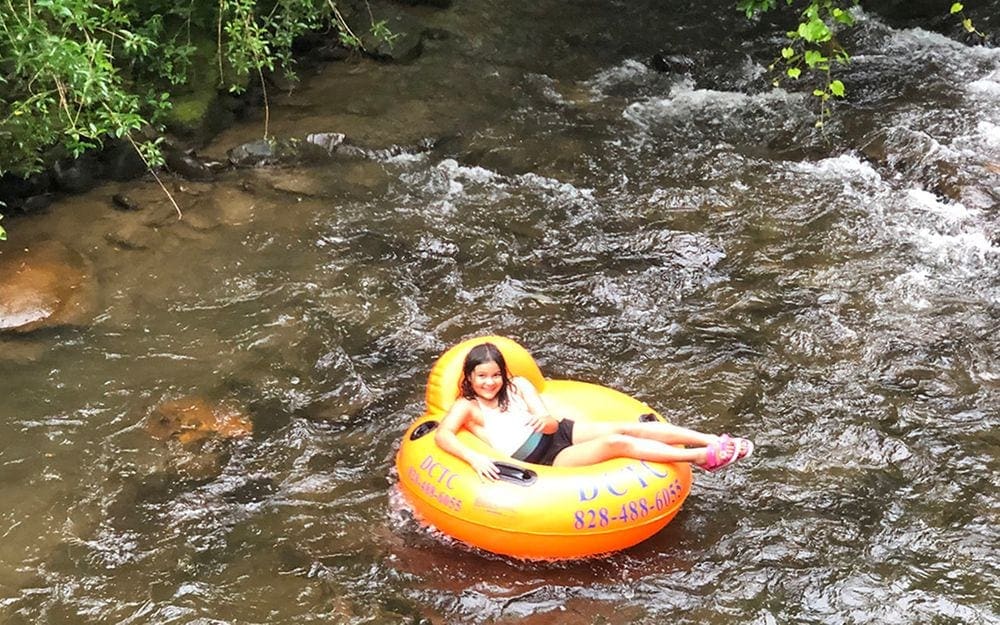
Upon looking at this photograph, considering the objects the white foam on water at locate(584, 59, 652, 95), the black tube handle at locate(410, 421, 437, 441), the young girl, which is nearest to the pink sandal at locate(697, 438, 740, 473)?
the young girl

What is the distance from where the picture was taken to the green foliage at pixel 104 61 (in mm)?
4746

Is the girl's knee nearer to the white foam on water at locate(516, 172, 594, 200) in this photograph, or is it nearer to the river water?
the river water

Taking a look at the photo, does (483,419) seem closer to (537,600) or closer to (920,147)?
(537,600)

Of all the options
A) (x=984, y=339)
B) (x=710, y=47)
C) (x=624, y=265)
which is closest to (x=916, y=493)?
(x=984, y=339)

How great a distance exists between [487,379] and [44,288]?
315 cm

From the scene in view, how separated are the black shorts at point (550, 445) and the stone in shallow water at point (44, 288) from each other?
2.99 meters

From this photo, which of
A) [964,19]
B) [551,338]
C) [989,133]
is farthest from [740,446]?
[989,133]

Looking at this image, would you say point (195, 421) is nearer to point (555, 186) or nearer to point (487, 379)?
point (487, 379)

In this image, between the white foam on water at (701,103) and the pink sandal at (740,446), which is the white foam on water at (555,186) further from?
the pink sandal at (740,446)

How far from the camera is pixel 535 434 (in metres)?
4.26

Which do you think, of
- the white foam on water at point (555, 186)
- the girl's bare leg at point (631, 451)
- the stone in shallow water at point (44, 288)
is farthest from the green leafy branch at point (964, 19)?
the stone in shallow water at point (44, 288)

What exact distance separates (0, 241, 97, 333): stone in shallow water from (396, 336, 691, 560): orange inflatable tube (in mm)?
2690

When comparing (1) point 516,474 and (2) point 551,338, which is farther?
(2) point 551,338

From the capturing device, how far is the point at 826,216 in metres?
6.36
